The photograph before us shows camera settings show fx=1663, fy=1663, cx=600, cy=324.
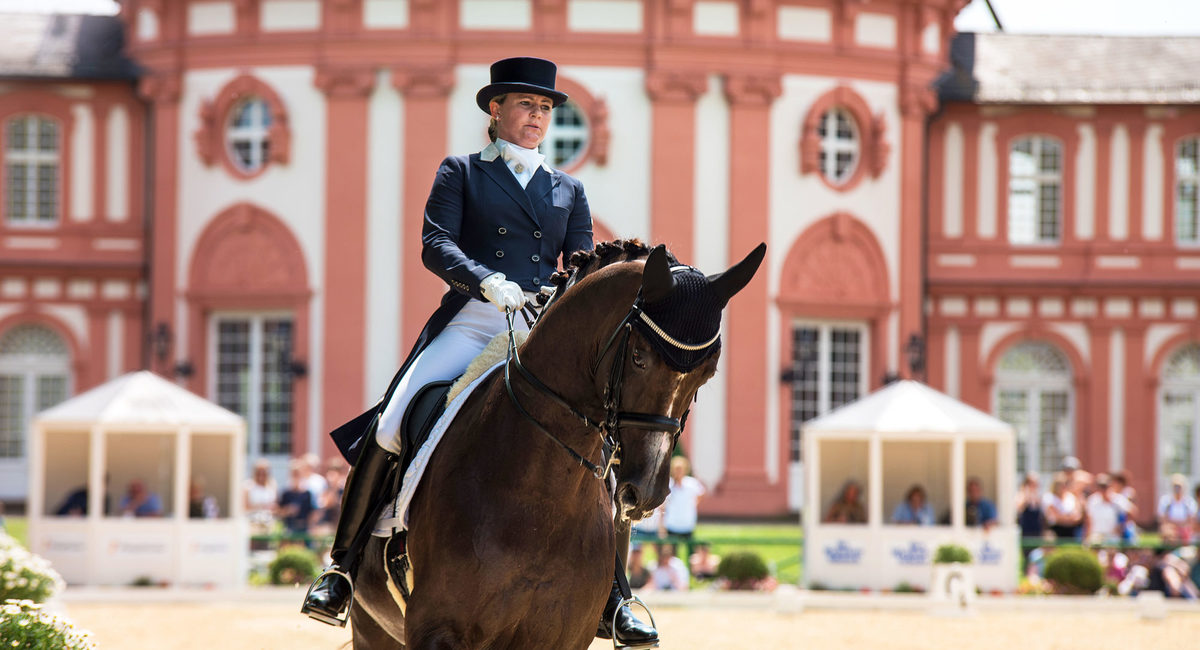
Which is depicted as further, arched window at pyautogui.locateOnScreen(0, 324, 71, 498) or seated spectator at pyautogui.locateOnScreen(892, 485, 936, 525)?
arched window at pyautogui.locateOnScreen(0, 324, 71, 498)

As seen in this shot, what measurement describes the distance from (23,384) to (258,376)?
17.0 feet

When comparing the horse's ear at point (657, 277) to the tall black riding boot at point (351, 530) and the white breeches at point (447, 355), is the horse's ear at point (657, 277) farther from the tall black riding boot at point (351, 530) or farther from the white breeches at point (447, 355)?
the tall black riding boot at point (351, 530)

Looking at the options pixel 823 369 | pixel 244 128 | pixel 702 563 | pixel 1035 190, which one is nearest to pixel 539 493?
pixel 702 563

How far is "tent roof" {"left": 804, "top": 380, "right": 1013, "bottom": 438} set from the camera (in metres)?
20.3

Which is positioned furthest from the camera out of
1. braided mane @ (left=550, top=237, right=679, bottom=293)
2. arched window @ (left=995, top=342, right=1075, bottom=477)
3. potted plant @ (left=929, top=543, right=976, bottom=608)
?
arched window @ (left=995, top=342, right=1075, bottom=477)

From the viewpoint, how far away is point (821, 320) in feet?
99.5

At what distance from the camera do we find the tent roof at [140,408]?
1986cm

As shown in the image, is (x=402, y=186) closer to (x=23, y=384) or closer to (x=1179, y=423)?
(x=23, y=384)

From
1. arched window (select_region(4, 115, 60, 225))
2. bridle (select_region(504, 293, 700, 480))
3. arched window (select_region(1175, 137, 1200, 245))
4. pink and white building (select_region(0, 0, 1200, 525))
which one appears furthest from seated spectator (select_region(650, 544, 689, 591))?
arched window (select_region(1175, 137, 1200, 245))

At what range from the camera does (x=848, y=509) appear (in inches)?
795

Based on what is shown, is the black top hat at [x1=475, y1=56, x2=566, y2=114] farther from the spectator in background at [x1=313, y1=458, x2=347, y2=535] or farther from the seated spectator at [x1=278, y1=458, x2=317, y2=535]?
the seated spectator at [x1=278, y1=458, x2=317, y2=535]

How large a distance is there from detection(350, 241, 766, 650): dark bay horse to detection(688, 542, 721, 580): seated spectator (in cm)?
1342

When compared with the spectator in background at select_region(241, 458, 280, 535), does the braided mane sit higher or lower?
higher

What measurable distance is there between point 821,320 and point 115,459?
13755mm
